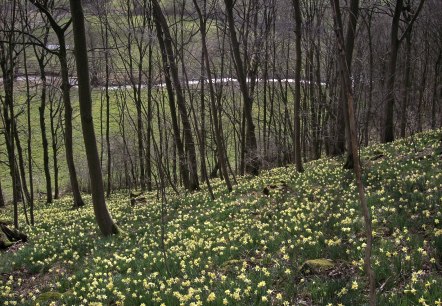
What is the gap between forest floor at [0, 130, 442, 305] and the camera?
5219mm

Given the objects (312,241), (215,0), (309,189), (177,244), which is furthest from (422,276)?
(215,0)

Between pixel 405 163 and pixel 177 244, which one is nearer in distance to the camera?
pixel 177 244

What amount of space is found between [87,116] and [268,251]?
593 centimetres

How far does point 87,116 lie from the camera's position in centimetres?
1061

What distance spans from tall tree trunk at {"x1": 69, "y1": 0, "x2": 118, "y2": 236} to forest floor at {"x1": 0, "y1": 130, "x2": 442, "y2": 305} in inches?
29.2

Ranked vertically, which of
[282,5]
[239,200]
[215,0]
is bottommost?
[239,200]

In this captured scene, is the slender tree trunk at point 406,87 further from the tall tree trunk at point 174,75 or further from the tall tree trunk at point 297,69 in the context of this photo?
the tall tree trunk at point 174,75

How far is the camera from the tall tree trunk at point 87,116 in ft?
34.1

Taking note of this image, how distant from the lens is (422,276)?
4887mm

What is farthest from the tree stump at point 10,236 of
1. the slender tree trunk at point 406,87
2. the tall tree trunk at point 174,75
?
the slender tree trunk at point 406,87

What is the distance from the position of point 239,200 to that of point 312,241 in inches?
203

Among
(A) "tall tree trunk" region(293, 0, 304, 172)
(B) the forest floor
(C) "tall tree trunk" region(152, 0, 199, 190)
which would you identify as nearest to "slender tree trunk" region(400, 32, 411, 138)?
(A) "tall tree trunk" region(293, 0, 304, 172)

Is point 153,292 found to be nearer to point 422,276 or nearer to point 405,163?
point 422,276

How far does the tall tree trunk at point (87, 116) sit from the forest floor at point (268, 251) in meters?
0.74
